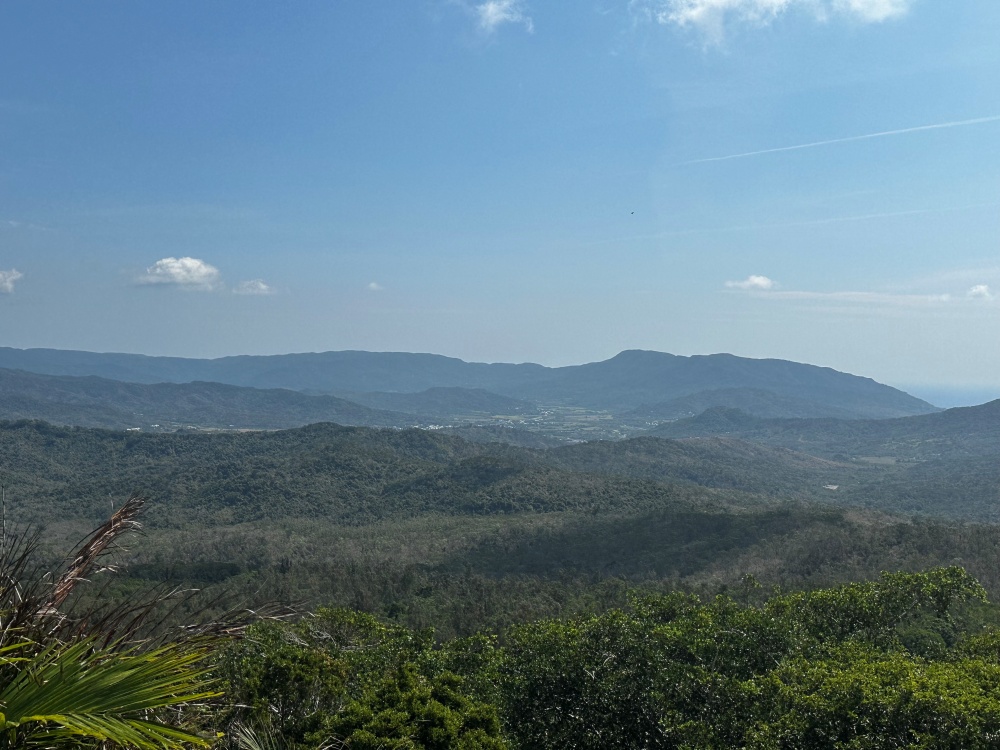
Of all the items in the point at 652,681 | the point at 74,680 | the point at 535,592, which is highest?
the point at 74,680

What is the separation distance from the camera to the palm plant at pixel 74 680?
3.82 meters

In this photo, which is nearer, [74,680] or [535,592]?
[74,680]

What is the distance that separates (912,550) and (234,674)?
7488 cm

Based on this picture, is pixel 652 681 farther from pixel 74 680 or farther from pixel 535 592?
pixel 535 592

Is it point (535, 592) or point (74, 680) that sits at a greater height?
point (74, 680)

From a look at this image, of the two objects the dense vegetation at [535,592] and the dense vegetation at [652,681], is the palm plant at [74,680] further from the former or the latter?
the dense vegetation at [652,681]

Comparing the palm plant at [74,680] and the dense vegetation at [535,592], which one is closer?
the palm plant at [74,680]

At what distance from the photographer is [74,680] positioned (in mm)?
3955

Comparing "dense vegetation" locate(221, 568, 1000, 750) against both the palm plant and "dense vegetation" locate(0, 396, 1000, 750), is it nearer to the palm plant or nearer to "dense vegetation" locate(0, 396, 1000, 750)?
"dense vegetation" locate(0, 396, 1000, 750)

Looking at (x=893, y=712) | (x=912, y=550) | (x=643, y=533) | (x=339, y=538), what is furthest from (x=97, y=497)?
(x=893, y=712)

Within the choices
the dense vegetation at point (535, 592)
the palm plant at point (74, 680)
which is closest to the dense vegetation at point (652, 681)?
the dense vegetation at point (535, 592)

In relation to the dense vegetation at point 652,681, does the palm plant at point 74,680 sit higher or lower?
higher

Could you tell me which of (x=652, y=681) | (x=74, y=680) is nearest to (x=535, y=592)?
(x=652, y=681)

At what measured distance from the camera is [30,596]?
491 cm
